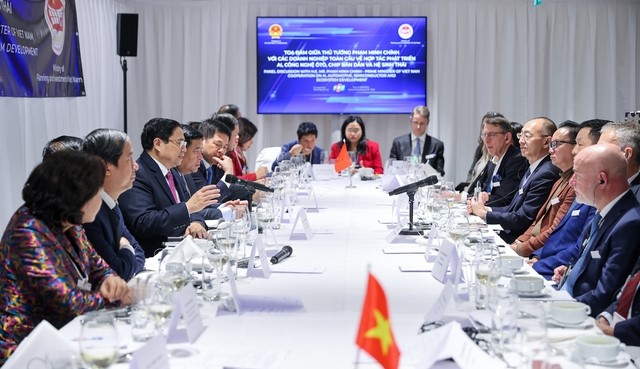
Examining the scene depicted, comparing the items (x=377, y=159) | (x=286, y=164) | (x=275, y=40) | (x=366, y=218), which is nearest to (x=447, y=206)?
(x=366, y=218)

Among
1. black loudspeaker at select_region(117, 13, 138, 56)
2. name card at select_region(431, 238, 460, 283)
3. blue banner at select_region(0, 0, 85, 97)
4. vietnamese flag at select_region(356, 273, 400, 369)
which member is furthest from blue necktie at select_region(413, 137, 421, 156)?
vietnamese flag at select_region(356, 273, 400, 369)

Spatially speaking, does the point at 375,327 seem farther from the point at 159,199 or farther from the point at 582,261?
the point at 159,199

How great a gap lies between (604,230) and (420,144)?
5.68m

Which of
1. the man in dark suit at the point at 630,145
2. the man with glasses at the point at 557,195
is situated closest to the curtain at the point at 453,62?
the man with glasses at the point at 557,195

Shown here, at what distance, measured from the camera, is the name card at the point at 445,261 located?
2.86 meters

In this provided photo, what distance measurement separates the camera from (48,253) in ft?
7.88

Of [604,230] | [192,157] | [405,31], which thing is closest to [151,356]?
[604,230]

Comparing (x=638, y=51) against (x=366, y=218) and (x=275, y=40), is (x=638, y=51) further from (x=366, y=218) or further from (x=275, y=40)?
(x=366, y=218)

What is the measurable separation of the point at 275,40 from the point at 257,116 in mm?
950

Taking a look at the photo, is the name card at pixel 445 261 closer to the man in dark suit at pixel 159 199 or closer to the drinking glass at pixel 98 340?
the drinking glass at pixel 98 340

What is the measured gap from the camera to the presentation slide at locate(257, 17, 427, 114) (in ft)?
30.4

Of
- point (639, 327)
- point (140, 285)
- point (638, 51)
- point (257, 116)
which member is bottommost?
point (639, 327)

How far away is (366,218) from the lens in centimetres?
477

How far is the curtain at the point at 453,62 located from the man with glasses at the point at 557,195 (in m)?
4.79
